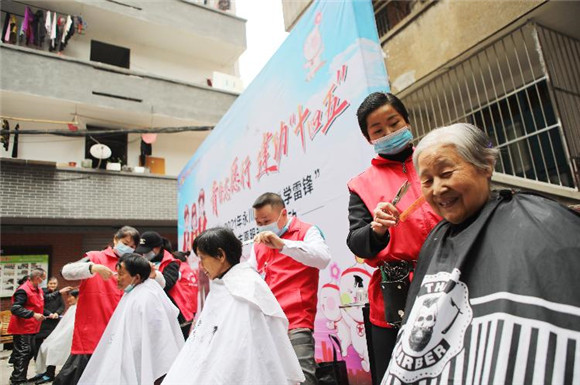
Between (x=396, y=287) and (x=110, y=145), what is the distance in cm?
1103

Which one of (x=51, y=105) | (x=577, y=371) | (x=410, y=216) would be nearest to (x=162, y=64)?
(x=51, y=105)

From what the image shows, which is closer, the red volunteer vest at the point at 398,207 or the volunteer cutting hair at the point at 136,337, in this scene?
the red volunteer vest at the point at 398,207

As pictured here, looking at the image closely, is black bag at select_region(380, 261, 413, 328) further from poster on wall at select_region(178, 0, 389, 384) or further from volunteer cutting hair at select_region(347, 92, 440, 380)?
poster on wall at select_region(178, 0, 389, 384)

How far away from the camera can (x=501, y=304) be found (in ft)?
3.11

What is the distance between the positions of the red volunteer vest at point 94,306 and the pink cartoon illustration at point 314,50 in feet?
8.53

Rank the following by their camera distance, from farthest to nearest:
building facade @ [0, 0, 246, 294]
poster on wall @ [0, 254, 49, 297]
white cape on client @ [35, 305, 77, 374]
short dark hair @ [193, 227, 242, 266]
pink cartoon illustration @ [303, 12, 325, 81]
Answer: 1. poster on wall @ [0, 254, 49, 297]
2. building facade @ [0, 0, 246, 294]
3. white cape on client @ [35, 305, 77, 374]
4. pink cartoon illustration @ [303, 12, 325, 81]
5. short dark hair @ [193, 227, 242, 266]

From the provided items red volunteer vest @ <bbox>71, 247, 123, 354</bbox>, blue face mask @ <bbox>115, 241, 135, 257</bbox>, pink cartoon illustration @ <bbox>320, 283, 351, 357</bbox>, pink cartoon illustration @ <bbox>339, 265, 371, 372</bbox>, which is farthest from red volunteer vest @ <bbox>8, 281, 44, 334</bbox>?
pink cartoon illustration @ <bbox>339, 265, 371, 372</bbox>

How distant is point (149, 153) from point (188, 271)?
745 centimetres

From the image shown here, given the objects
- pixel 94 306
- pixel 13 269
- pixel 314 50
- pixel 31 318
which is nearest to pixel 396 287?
pixel 314 50

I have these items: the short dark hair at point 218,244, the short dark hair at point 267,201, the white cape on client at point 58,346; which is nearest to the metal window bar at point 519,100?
the short dark hair at point 267,201

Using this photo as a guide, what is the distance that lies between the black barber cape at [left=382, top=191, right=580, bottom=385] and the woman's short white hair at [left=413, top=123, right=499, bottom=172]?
116mm

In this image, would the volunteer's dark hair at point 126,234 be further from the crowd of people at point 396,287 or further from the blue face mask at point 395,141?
the blue face mask at point 395,141

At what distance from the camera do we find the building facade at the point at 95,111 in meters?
9.23

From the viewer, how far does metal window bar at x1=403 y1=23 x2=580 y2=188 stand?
5059mm
